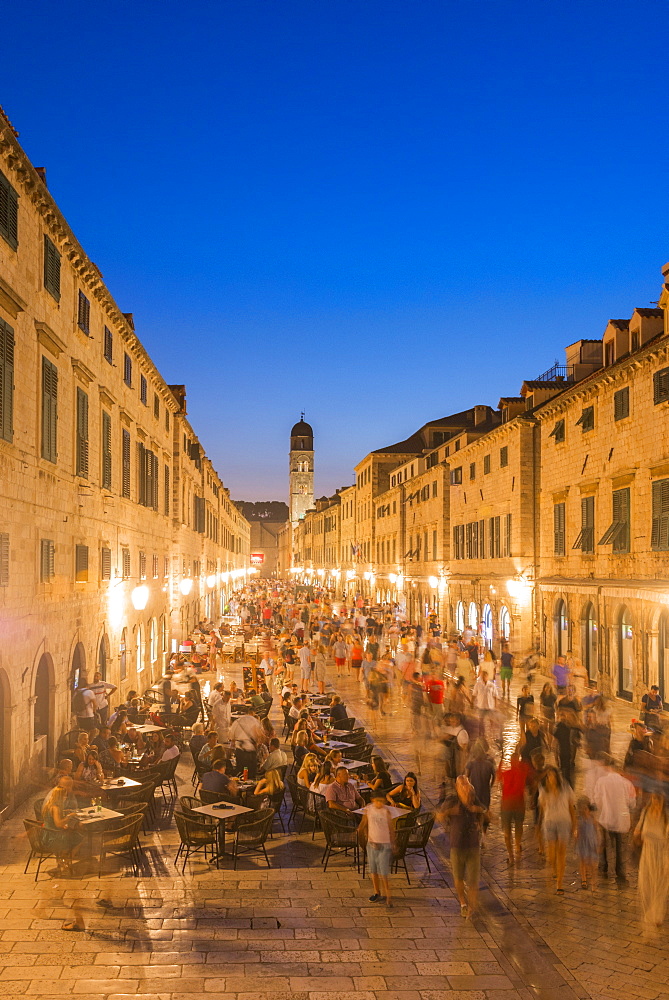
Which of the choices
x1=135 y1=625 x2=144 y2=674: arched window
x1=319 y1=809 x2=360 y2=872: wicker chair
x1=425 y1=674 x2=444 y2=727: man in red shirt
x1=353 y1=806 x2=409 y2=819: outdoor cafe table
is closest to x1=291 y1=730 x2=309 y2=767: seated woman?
x1=319 y1=809 x2=360 y2=872: wicker chair

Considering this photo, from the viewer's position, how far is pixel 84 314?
19.2 m

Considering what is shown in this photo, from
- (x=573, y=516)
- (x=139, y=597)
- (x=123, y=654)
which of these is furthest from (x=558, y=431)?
(x=123, y=654)

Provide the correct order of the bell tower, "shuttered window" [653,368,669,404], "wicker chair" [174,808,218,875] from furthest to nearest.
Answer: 1. the bell tower
2. "shuttered window" [653,368,669,404]
3. "wicker chair" [174,808,218,875]

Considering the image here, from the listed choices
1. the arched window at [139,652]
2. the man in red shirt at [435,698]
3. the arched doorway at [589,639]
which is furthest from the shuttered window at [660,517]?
the arched window at [139,652]

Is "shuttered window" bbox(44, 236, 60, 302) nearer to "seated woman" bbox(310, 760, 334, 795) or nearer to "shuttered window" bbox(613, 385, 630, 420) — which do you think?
"seated woman" bbox(310, 760, 334, 795)

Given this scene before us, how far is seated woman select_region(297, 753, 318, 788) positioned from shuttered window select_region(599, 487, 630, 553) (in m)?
13.0

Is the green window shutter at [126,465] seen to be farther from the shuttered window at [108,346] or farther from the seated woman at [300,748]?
the seated woman at [300,748]

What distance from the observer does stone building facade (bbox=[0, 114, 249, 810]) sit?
13.5 m

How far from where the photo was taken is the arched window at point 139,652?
25.8 m

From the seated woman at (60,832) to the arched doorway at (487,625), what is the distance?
26.6 meters

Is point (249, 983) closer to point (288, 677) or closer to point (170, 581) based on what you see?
point (288, 677)

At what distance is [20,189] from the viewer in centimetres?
1408

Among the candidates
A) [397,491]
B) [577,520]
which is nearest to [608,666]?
[577,520]

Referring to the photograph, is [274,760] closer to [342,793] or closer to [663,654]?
[342,793]
